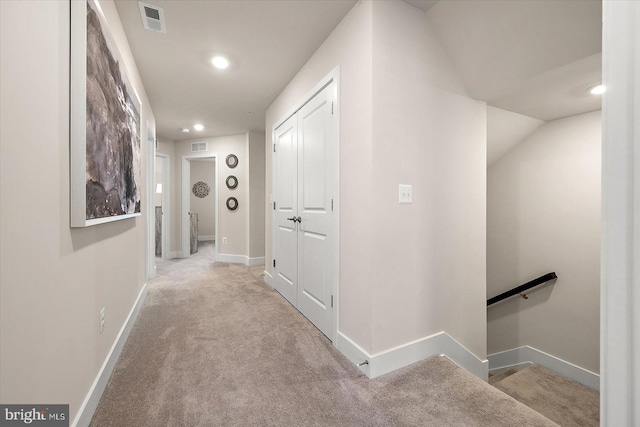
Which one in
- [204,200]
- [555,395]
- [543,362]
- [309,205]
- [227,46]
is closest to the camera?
[227,46]

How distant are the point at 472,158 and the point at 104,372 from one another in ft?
9.20

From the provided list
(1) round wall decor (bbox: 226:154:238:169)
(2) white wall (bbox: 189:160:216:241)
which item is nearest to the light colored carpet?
(1) round wall decor (bbox: 226:154:238:169)

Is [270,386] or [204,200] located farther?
[204,200]

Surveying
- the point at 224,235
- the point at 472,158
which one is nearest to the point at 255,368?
the point at 472,158

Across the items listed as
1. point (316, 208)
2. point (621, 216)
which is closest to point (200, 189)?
point (316, 208)

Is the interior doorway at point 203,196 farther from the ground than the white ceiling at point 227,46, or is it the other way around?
the white ceiling at point 227,46

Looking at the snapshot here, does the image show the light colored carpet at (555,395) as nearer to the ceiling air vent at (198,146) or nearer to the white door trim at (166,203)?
the white door trim at (166,203)

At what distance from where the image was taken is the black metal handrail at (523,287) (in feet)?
10.1

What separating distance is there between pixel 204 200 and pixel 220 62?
6.53 m

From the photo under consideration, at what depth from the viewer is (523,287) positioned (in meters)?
3.21

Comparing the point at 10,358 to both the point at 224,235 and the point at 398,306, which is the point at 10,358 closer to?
the point at 398,306

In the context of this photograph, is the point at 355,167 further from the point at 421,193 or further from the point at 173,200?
the point at 173,200

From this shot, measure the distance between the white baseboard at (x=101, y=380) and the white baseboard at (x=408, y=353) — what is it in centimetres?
141
